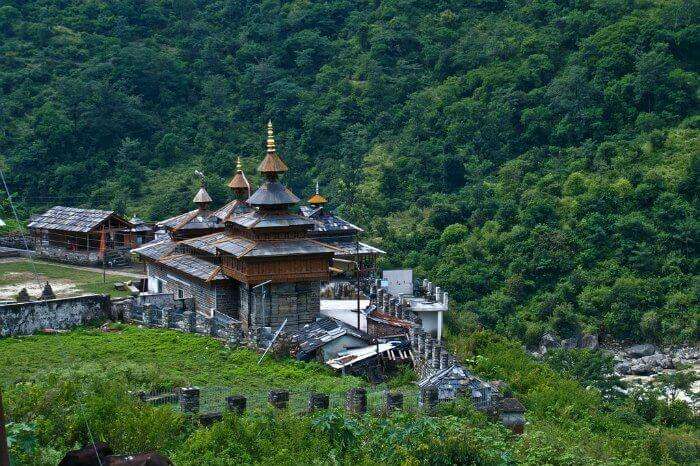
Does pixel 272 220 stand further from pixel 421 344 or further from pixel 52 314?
pixel 52 314

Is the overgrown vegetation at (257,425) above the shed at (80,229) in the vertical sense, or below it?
below

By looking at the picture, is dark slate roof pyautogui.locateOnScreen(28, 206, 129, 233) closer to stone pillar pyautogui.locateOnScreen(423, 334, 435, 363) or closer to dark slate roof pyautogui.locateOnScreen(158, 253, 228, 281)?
dark slate roof pyautogui.locateOnScreen(158, 253, 228, 281)

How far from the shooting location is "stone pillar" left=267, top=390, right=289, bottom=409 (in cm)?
1981

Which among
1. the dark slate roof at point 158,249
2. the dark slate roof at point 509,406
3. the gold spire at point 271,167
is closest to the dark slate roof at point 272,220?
the gold spire at point 271,167

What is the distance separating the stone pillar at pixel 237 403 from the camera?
Result: 19.1 metres

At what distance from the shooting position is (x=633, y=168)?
47.1 metres

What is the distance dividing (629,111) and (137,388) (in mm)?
37915

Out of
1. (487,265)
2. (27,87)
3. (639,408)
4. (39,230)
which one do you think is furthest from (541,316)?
(27,87)

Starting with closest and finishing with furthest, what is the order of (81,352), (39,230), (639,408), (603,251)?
(81,352) < (639,408) < (39,230) < (603,251)

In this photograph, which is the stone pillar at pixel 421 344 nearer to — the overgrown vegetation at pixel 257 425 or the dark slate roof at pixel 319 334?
the dark slate roof at pixel 319 334

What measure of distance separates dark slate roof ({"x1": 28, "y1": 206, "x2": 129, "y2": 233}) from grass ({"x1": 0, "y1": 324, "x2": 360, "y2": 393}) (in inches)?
508

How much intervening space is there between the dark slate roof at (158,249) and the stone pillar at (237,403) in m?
15.3

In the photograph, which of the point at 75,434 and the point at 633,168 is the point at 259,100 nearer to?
the point at 633,168

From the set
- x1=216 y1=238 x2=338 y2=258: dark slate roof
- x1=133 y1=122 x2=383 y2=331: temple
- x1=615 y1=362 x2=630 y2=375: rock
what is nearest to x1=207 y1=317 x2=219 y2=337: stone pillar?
x1=133 y1=122 x2=383 y2=331: temple
